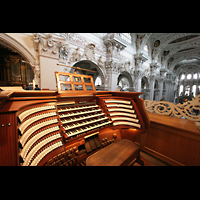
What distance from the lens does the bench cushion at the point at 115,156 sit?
1195 mm

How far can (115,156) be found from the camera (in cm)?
129

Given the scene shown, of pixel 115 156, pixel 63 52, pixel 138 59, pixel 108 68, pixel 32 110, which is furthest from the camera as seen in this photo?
pixel 138 59

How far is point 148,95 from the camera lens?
1212 centimetres

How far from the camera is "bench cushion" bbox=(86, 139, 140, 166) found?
120cm

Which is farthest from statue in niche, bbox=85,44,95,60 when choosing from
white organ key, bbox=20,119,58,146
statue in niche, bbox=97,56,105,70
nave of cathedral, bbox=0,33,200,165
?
white organ key, bbox=20,119,58,146

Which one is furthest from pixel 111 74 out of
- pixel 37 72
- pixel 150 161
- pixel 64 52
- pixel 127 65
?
pixel 150 161

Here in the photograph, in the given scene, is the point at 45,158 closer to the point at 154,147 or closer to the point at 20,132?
the point at 20,132

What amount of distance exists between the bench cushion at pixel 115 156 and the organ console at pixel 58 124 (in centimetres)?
25

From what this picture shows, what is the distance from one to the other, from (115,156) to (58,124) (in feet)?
3.01

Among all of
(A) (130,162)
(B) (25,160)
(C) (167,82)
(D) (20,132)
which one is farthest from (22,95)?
(C) (167,82)

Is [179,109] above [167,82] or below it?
A: below

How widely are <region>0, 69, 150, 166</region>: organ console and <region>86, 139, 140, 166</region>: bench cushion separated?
0.25 m

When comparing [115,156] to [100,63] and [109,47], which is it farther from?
[109,47]
